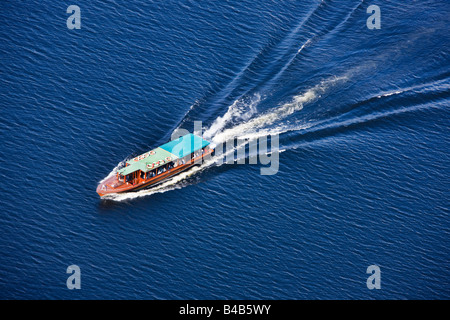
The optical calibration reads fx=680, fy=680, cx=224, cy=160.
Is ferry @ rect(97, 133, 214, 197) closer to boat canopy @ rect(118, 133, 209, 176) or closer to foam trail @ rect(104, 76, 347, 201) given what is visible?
boat canopy @ rect(118, 133, 209, 176)

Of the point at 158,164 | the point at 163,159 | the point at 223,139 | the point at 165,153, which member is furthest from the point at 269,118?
the point at 158,164

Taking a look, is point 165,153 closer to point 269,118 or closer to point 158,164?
point 158,164

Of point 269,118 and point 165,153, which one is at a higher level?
point 269,118

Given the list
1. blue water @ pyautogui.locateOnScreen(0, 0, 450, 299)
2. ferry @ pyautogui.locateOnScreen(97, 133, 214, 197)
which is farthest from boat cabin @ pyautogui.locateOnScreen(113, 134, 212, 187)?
blue water @ pyautogui.locateOnScreen(0, 0, 450, 299)

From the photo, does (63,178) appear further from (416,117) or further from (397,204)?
(416,117)
